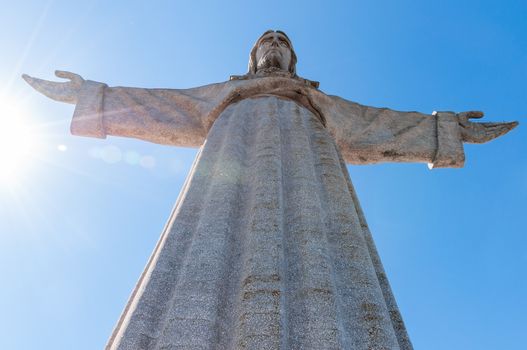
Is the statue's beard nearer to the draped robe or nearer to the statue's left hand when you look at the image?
the draped robe

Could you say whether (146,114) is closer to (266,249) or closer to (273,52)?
(273,52)

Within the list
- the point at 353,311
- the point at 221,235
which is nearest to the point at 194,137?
the point at 221,235

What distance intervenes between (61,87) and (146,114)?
4.17 ft

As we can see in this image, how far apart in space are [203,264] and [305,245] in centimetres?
66

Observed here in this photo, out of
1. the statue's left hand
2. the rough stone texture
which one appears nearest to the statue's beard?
the statue's left hand

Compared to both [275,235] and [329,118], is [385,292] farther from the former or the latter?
[329,118]

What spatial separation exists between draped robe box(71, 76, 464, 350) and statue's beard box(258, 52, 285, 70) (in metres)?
1.97

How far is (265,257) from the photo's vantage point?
325 centimetres

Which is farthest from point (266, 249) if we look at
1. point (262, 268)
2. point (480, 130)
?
point (480, 130)

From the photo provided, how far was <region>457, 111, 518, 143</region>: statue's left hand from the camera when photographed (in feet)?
24.6

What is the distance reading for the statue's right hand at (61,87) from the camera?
7484 millimetres

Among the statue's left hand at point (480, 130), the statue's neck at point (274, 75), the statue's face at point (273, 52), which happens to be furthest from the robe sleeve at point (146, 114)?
the statue's left hand at point (480, 130)

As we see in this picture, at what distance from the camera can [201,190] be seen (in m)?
4.22

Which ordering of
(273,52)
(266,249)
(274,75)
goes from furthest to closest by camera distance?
(273,52)
(274,75)
(266,249)
